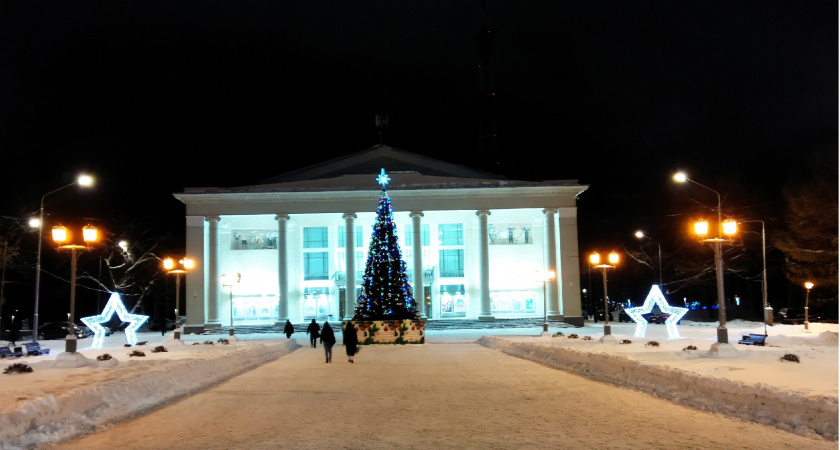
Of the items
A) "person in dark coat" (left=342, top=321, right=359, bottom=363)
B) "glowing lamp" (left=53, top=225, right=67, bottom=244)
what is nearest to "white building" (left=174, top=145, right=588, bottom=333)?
"person in dark coat" (left=342, top=321, right=359, bottom=363)

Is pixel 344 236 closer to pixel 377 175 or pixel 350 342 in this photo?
pixel 377 175

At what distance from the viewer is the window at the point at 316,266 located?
202ft

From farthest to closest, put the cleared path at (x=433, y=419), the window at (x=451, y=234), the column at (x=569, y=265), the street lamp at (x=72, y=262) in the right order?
the window at (x=451, y=234)
the column at (x=569, y=265)
the street lamp at (x=72, y=262)
the cleared path at (x=433, y=419)

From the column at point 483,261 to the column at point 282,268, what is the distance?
1464 cm

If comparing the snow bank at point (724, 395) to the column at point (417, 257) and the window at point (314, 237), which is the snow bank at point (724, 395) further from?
the window at point (314, 237)

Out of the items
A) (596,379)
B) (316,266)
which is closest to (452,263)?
(316,266)

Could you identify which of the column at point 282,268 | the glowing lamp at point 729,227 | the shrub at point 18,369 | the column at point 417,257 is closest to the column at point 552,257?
the column at point 417,257

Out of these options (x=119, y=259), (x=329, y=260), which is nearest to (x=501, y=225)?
(x=329, y=260)

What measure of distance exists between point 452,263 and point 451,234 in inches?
94.6

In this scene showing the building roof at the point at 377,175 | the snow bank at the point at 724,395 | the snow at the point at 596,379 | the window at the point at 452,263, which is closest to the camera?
the snow bank at the point at 724,395

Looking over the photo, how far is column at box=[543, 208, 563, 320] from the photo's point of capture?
186ft

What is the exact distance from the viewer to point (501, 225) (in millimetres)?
62188

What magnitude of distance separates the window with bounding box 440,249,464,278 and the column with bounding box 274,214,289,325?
12649 millimetres

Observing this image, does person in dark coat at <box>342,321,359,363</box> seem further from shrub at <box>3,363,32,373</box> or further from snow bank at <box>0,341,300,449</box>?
shrub at <box>3,363,32,373</box>
